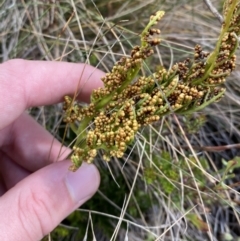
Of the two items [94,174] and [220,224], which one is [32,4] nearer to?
[94,174]

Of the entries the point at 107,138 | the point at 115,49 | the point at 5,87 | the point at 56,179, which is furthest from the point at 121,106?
the point at 115,49

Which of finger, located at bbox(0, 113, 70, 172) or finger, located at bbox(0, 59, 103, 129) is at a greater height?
finger, located at bbox(0, 59, 103, 129)

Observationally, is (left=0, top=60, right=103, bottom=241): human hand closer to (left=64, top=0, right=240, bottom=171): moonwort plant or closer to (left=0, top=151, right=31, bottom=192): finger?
(left=0, top=151, right=31, bottom=192): finger

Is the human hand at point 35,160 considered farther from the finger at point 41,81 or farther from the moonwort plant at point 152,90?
the moonwort plant at point 152,90

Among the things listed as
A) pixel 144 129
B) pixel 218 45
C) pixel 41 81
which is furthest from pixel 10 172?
pixel 218 45

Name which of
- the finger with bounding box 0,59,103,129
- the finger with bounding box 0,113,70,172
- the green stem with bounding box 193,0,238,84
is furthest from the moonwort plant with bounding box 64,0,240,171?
the finger with bounding box 0,113,70,172
